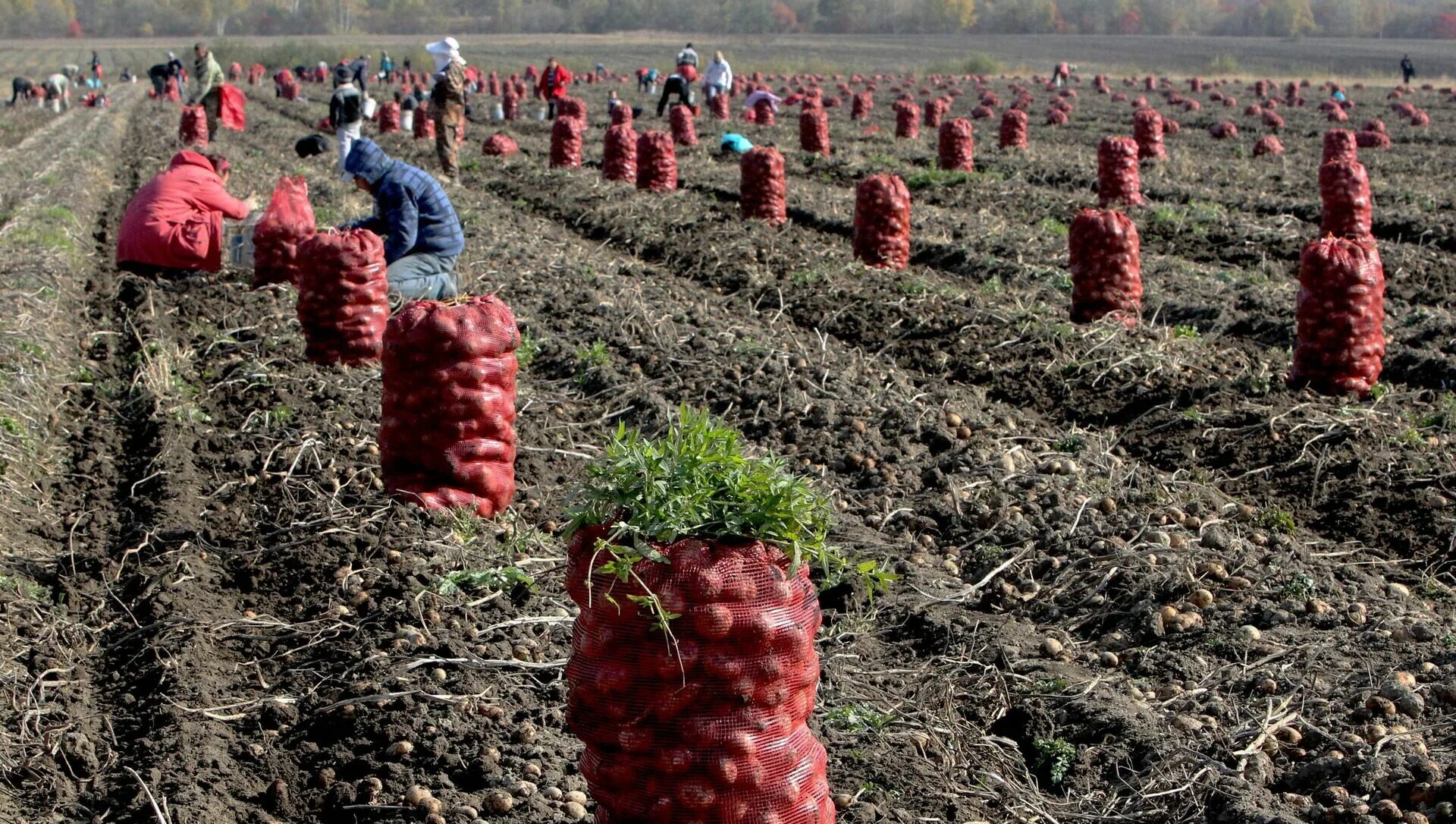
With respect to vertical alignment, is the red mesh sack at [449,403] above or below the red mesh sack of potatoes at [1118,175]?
below

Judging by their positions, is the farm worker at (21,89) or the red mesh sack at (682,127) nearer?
the red mesh sack at (682,127)

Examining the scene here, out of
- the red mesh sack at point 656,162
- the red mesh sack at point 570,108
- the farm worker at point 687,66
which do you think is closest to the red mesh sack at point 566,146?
the red mesh sack at point 656,162

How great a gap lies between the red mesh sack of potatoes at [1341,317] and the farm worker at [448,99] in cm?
1163

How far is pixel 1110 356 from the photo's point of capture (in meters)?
8.55

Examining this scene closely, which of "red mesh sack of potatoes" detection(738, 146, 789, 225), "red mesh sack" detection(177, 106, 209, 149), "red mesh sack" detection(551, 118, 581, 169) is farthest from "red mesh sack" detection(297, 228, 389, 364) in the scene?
"red mesh sack" detection(177, 106, 209, 149)

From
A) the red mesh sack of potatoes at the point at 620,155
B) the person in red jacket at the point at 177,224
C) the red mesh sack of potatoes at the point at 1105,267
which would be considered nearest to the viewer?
the red mesh sack of potatoes at the point at 1105,267

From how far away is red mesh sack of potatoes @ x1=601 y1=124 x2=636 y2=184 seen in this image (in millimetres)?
17688

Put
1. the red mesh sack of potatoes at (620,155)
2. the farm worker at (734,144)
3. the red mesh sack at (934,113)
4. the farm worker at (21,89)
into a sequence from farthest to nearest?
the farm worker at (21,89), the red mesh sack at (934,113), the farm worker at (734,144), the red mesh sack of potatoes at (620,155)

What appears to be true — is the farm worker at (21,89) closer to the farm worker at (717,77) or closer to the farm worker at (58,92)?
the farm worker at (58,92)

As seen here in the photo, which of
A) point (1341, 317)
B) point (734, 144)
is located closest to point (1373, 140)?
point (734, 144)

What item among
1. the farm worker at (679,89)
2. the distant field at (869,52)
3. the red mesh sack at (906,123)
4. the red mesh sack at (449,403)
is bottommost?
the red mesh sack at (449,403)

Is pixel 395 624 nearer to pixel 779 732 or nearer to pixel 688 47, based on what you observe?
pixel 779 732

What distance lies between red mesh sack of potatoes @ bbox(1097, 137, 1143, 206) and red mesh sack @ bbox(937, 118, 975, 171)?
373 centimetres

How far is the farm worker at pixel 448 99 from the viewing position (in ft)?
56.7
